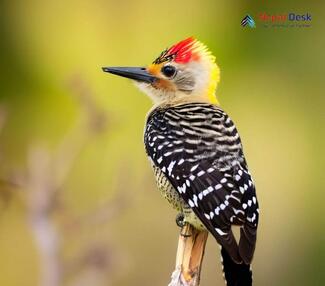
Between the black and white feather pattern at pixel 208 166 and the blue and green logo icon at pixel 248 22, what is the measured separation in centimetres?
310

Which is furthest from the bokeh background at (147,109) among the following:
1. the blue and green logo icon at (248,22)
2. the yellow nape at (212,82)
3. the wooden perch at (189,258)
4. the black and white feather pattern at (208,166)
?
the wooden perch at (189,258)

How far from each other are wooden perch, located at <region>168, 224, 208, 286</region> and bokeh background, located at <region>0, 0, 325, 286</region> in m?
2.27

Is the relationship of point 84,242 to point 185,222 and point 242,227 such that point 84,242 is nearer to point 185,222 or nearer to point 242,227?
point 185,222

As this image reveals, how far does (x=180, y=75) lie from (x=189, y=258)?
4.07 ft

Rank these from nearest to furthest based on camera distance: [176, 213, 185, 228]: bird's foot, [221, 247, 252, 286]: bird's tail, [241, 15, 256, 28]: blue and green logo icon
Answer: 1. [221, 247, 252, 286]: bird's tail
2. [176, 213, 185, 228]: bird's foot
3. [241, 15, 256, 28]: blue and green logo icon

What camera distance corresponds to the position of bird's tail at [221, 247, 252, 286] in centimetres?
447

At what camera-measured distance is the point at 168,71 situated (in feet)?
17.3

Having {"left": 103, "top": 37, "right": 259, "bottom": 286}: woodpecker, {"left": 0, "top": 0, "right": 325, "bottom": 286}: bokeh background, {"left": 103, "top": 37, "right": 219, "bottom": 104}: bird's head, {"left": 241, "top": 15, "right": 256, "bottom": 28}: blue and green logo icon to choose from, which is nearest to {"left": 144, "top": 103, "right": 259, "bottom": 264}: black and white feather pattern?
{"left": 103, "top": 37, "right": 259, "bottom": 286}: woodpecker

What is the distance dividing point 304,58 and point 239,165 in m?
3.71

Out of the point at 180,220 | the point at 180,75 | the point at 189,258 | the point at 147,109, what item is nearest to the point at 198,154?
the point at 180,220

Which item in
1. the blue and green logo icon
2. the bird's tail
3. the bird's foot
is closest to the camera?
the bird's tail

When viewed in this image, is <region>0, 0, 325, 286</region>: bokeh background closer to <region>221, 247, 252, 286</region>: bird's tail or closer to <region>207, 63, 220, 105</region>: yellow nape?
<region>207, 63, 220, 105</region>: yellow nape

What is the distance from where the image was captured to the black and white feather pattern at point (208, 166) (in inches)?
173

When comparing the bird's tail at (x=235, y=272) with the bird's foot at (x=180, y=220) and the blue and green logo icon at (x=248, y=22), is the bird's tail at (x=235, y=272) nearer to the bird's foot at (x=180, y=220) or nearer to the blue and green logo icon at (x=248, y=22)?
the bird's foot at (x=180, y=220)
